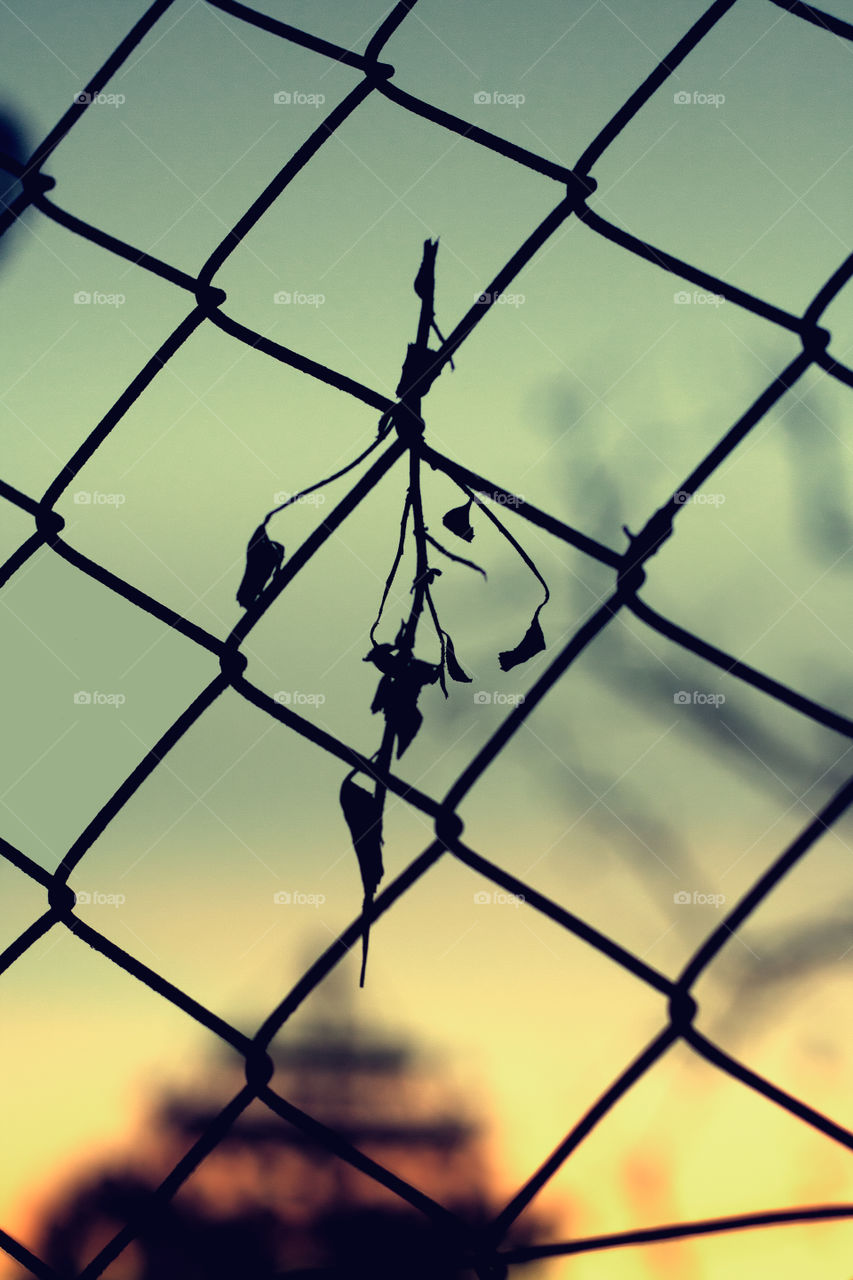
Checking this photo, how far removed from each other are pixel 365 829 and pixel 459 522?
299mm

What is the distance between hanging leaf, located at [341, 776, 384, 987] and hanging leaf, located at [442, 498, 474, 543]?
0.25 m

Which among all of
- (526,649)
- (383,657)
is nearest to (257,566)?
(383,657)

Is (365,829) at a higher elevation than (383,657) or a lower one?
lower

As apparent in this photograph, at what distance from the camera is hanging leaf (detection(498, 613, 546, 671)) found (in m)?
0.97

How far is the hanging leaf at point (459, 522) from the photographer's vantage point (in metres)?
0.93

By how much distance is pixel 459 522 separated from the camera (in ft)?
3.06

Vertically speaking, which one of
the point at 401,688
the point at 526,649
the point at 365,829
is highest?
the point at 526,649

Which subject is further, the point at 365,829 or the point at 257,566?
the point at 257,566

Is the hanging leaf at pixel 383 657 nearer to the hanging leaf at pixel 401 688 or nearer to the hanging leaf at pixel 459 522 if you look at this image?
the hanging leaf at pixel 401 688

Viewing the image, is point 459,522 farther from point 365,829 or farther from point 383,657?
point 365,829

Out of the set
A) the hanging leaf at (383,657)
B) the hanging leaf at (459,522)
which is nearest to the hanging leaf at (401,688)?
the hanging leaf at (383,657)

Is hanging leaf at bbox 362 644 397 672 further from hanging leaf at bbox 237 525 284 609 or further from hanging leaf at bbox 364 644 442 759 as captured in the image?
hanging leaf at bbox 237 525 284 609

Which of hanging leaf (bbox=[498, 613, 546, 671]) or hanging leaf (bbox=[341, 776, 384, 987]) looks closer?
hanging leaf (bbox=[341, 776, 384, 987])

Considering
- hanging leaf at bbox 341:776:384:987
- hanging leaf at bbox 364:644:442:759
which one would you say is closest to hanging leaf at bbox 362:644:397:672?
hanging leaf at bbox 364:644:442:759
